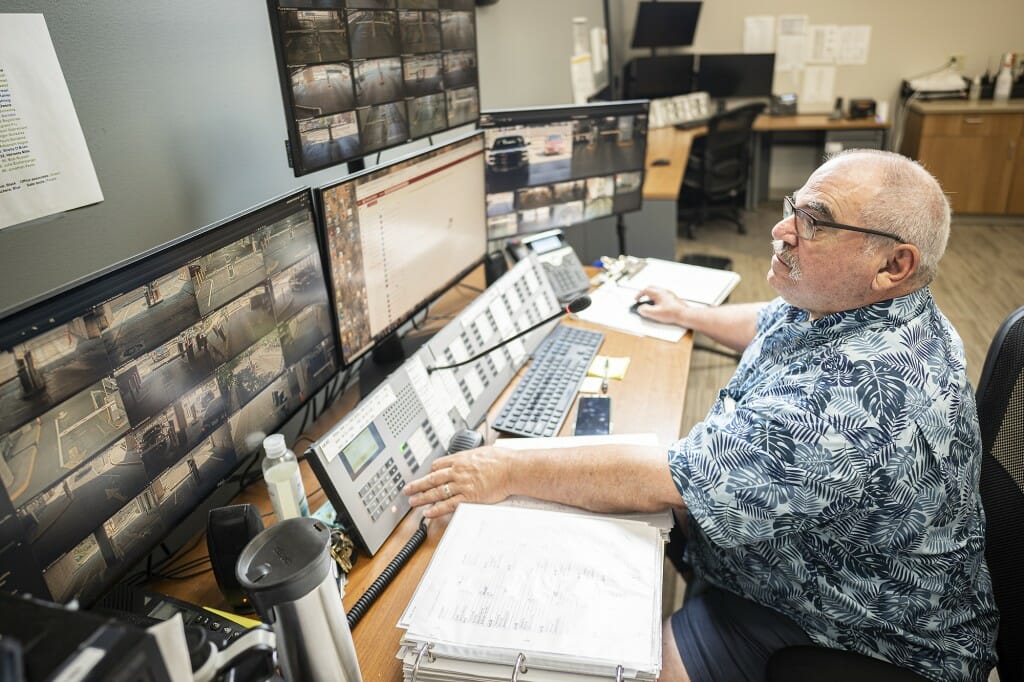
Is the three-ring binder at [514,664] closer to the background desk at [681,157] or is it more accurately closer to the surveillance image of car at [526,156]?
the surveillance image of car at [526,156]

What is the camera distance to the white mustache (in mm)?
1213

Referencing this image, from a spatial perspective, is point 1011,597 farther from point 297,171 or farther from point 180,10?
point 180,10

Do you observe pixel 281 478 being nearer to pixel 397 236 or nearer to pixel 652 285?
pixel 397 236

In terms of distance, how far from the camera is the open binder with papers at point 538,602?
0.88m

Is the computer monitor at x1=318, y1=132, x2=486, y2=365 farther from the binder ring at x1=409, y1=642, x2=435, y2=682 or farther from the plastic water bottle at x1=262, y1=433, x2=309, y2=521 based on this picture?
the binder ring at x1=409, y1=642, x2=435, y2=682

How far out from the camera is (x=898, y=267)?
1.12 metres

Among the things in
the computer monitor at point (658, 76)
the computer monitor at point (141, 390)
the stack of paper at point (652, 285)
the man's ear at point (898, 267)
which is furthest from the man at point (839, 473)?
the computer monitor at point (658, 76)

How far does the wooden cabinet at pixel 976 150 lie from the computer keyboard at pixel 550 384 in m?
4.19

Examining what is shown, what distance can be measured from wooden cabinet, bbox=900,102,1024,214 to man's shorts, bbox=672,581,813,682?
4602 mm

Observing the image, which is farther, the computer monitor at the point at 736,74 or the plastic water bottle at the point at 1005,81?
the computer monitor at the point at 736,74

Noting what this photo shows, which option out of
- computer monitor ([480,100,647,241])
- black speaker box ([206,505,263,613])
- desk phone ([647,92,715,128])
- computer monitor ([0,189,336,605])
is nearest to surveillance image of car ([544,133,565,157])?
computer monitor ([480,100,647,241])

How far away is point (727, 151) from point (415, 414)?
4080 mm

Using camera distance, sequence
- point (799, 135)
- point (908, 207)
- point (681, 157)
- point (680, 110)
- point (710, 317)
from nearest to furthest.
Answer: point (908, 207) < point (710, 317) < point (681, 157) < point (680, 110) < point (799, 135)

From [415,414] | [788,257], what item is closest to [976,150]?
[788,257]
